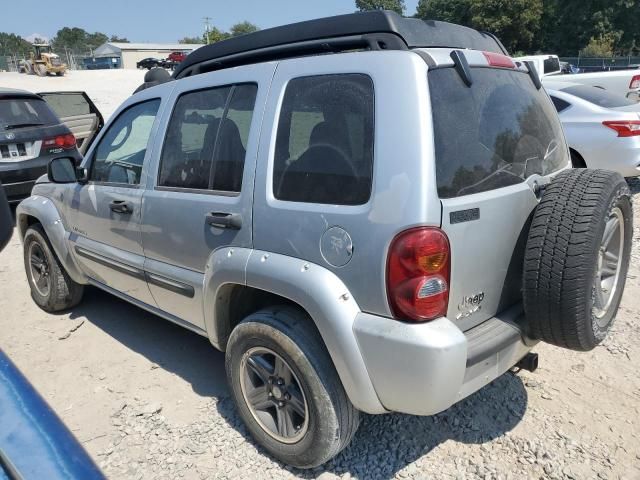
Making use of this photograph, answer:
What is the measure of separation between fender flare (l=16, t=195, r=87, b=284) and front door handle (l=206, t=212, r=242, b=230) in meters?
1.94

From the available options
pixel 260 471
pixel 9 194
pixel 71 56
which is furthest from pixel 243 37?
pixel 71 56

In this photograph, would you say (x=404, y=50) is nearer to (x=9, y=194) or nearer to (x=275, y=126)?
(x=275, y=126)

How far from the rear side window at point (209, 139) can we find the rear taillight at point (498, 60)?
3.70 ft

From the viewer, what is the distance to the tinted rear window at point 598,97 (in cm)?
711

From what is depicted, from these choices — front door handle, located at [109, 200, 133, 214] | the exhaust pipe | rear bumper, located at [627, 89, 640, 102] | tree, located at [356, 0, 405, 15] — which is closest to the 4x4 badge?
the exhaust pipe

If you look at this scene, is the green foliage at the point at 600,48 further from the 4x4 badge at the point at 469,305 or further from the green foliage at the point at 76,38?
the green foliage at the point at 76,38

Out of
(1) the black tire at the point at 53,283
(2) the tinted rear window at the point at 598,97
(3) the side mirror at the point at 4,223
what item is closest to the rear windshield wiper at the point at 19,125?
(1) the black tire at the point at 53,283

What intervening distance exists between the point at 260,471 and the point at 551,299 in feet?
5.27

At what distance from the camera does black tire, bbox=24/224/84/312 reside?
4309mm

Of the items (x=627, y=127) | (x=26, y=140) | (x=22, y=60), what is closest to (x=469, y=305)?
(x=627, y=127)

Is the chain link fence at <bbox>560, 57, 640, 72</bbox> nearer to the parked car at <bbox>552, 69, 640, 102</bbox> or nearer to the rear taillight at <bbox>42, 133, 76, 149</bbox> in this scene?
the parked car at <bbox>552, 69, 640, 102</bbox>

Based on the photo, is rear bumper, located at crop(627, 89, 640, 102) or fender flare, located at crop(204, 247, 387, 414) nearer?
fender flare, located at crop(204, 247, 387, 414)

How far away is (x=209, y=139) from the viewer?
9.20 feet

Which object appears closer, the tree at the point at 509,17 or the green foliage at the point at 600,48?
the green foliage at the point at 600,48
